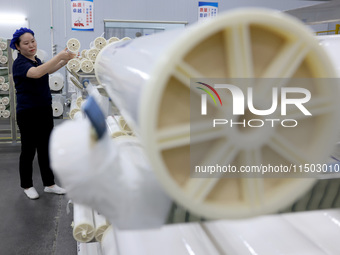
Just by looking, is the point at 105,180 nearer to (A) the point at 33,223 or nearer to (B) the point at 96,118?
(B) the point at 96,118

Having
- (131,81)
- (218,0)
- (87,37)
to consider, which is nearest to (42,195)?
(131,81)

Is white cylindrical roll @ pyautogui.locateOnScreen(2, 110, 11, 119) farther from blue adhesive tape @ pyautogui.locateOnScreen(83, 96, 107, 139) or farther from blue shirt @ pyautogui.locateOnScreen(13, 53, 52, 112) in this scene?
blue adhesive tape @ pyautogui.locateOnScreen(83, 96, 107, 139)

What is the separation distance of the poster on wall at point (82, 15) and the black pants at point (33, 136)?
14.8 feet

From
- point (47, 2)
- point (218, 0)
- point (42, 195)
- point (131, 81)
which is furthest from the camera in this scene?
point (218, 0)

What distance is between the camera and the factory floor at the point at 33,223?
222cm

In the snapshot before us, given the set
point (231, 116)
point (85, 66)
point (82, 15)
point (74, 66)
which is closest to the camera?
point (231, 116)

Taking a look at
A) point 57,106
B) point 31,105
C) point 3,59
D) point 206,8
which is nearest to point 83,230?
point 31,105

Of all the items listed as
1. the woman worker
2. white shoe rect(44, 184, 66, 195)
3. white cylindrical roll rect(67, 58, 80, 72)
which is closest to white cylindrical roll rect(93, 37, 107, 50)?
white cylindrical roll rect(67, 58, 80, 72)

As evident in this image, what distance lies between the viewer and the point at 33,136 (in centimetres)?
281

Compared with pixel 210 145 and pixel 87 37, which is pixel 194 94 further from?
pixel 87 37

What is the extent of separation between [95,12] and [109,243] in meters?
6.45

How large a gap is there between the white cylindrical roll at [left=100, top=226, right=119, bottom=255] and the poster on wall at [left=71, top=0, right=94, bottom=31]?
246 inches

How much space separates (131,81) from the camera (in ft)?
1.63

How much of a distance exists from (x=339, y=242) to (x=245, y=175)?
0.67 metres
